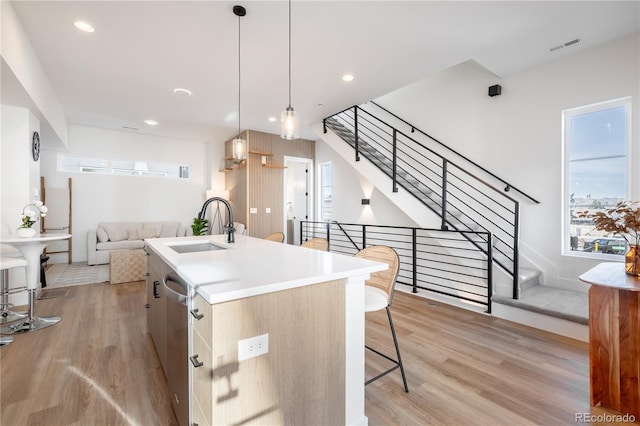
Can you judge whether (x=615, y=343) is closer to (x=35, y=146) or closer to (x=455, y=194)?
(x=455, y=194)

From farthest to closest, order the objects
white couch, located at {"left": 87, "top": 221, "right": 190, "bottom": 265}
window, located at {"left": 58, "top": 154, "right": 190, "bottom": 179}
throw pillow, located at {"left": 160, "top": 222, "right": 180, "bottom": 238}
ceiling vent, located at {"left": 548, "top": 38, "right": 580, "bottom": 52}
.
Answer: throw pillow, located at {"left": 160, "top": 222, "right": 180, "bottom": 238}
window, located at {"left": 58, "top": 154, "right": 190, "bottom": 179}
white couch, located at {"left": 87, "top": 221, "right": 190, "bottom": 265}
ceiling vent, located at {"left": 548, "top": 38, "right": 580, "bottom": 52}

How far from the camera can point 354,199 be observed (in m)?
6.46

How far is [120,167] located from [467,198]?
286 inches

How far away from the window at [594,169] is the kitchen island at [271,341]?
132 inches

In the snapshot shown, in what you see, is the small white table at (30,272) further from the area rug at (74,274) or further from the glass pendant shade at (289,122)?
the glass pendant shade at (289,122)

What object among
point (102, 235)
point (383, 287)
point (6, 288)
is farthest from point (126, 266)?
point (383, 287)

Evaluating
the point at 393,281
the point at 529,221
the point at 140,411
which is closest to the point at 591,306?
the point at 393,281

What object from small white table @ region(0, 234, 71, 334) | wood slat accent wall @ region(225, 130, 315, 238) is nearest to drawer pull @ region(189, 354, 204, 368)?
small white table @ region(0, 234, 71, 334)

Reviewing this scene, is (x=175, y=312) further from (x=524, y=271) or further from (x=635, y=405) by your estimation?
(x=524, y=271)

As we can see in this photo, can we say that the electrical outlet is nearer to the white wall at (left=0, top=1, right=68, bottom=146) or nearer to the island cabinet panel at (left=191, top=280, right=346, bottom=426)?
the island cabinet panel at (left=191, top=280, right=346, bottom=426)

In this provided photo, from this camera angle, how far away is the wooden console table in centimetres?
169

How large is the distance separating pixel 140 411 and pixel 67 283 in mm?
4131

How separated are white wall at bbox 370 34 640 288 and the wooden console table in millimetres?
2081

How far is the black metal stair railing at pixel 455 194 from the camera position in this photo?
376 centimetres
